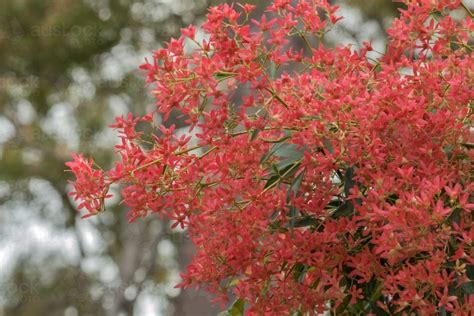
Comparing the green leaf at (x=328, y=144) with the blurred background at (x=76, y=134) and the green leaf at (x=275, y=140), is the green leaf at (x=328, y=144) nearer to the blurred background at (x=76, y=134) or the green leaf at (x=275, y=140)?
the green leaf at (x=275, y=140)

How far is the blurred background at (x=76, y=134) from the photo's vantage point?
5.54 meters

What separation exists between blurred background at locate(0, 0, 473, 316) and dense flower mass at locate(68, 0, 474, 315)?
12.3 ft

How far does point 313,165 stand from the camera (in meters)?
1.17

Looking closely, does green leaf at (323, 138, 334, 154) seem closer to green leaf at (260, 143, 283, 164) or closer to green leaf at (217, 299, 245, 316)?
green leaf at (260, 143, 283, 164)

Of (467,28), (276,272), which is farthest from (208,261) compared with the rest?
(467,28)

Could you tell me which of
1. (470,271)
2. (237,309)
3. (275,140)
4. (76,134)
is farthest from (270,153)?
(76,134)

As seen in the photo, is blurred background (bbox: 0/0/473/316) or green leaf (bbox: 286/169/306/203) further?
blurred background (bbox: 0/0/473/316)

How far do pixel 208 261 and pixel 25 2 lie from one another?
4.48 meters

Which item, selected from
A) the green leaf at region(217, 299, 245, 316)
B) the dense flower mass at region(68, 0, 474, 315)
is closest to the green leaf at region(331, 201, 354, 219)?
the dense flower mass at region(68, 0, 474, 315)

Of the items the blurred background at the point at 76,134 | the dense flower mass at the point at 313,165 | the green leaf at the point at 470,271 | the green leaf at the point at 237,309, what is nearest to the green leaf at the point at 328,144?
the dense flower mass at the point at 313,165

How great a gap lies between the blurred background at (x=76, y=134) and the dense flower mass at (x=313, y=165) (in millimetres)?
3764

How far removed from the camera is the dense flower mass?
3.80ft

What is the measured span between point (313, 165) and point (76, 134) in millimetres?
5105

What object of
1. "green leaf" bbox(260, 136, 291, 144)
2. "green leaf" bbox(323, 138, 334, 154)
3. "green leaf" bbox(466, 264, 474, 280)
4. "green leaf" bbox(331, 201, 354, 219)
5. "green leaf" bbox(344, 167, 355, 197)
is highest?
"green leaf" bbox(323, 138, 334, 154)
